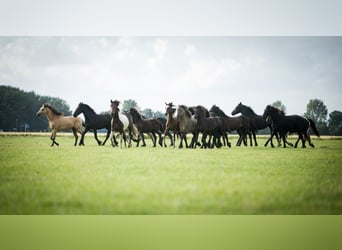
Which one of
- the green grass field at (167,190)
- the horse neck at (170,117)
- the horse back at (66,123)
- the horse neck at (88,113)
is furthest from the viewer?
the horse neck at (88,113)

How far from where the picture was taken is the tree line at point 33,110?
432 inches

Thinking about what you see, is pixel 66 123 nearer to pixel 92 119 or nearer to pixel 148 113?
pixel 92 119

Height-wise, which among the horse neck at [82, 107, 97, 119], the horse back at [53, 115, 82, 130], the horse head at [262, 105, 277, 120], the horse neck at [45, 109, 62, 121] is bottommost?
the horse back at [53, 115, 82, 130]

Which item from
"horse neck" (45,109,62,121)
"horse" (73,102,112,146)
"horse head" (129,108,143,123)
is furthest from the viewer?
"horse" (73,102,112,146)

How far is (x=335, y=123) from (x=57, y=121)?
36.0 ft

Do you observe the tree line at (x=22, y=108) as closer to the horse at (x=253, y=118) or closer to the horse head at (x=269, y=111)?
the horse at (x=253, y=118)

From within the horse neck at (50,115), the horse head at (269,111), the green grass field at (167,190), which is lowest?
the green grass field at (167,190)

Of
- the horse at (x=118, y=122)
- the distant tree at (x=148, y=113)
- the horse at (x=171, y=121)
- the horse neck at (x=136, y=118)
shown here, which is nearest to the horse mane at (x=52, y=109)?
the horse at (x=118, y=122)

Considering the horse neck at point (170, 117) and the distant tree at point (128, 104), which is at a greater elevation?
the distant tree at point (128, 104)

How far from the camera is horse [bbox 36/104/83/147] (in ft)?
47.5

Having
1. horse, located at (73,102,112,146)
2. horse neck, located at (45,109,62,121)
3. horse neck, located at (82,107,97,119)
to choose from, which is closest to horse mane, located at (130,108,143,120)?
horse, located at (73,102,112,146)

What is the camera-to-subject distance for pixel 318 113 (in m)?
12.4

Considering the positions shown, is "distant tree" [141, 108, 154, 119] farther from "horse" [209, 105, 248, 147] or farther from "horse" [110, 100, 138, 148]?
"horse" [209, 105, 248, 147]

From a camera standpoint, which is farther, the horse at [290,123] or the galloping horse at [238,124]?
the galloping horse at [238,124]
